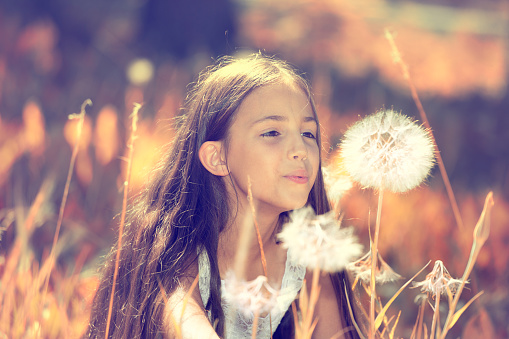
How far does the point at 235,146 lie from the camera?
4.79 ft

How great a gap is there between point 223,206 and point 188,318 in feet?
1.36

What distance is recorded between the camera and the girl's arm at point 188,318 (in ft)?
3.63

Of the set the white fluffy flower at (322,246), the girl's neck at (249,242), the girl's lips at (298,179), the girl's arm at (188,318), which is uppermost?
the girl's lips at (298,179)

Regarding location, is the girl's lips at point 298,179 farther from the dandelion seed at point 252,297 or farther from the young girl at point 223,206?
the dandelion seed at point 252,297

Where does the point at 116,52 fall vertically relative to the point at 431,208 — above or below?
above

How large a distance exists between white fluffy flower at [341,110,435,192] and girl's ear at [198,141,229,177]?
442 millimetres

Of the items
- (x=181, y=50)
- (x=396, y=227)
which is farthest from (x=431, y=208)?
(x=181, y=50)

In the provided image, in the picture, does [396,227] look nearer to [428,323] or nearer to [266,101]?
[428,323]

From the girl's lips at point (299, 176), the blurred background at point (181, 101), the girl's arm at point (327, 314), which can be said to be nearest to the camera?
the girl's lips at point (299, 176)

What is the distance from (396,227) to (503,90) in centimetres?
294

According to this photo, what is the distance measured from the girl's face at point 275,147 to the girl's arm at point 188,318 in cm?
27

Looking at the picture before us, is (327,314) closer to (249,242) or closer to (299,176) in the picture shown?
(249,242)

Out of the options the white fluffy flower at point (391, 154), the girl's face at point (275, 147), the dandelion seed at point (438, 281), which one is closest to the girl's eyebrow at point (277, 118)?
the girl's face at point (275, 147)

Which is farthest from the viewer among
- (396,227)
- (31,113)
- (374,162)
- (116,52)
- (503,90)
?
(503,90)
